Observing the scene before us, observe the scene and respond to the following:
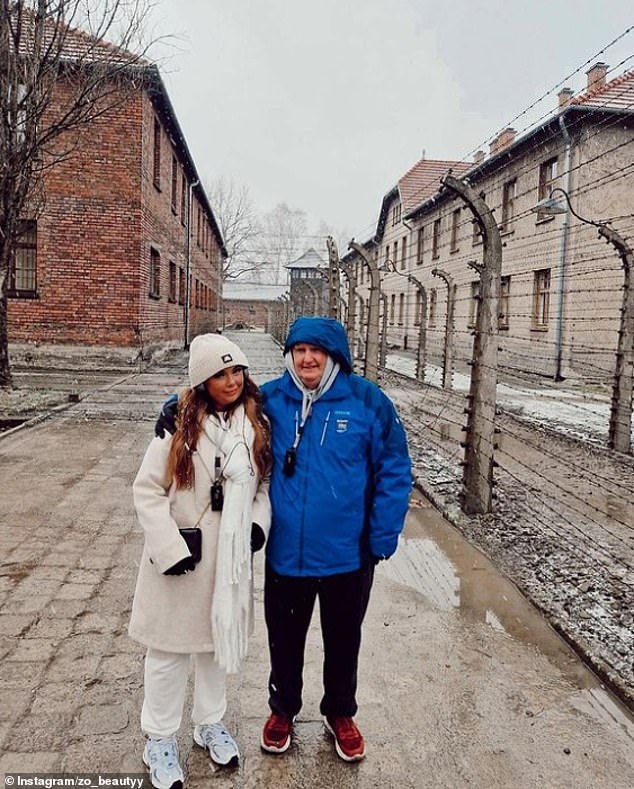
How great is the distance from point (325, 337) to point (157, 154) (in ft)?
57.1

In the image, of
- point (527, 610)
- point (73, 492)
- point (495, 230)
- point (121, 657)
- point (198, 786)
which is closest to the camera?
point (198, 786)

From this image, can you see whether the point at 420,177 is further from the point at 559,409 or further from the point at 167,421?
the point at 167,421

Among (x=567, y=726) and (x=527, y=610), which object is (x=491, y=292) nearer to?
(x=527, y=610)

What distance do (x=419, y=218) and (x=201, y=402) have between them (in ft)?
76.0

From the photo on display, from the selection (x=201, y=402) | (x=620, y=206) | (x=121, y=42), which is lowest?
(x=201, y=402)

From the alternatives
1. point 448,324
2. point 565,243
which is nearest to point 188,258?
point 565,243

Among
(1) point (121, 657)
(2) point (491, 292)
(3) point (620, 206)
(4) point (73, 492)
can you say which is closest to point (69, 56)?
(4) point (73, 492)

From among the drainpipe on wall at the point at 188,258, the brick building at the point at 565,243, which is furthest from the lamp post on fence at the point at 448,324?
the drainpipe on wall at the point at 188,258

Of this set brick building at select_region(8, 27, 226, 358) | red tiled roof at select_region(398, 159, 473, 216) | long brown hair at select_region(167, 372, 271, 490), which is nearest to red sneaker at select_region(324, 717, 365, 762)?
long brown hair at select_region(167, 372, 271, 490)

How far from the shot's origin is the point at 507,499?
5.98 m

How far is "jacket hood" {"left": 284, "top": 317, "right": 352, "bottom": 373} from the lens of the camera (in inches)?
96.8

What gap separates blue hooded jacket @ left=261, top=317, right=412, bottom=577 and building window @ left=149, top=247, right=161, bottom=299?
15.8m

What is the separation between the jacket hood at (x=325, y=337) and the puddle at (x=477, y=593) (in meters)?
1.82

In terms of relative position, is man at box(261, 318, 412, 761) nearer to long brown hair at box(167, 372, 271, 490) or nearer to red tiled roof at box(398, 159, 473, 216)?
long brown hair at box(167, 372, 271, 490)
